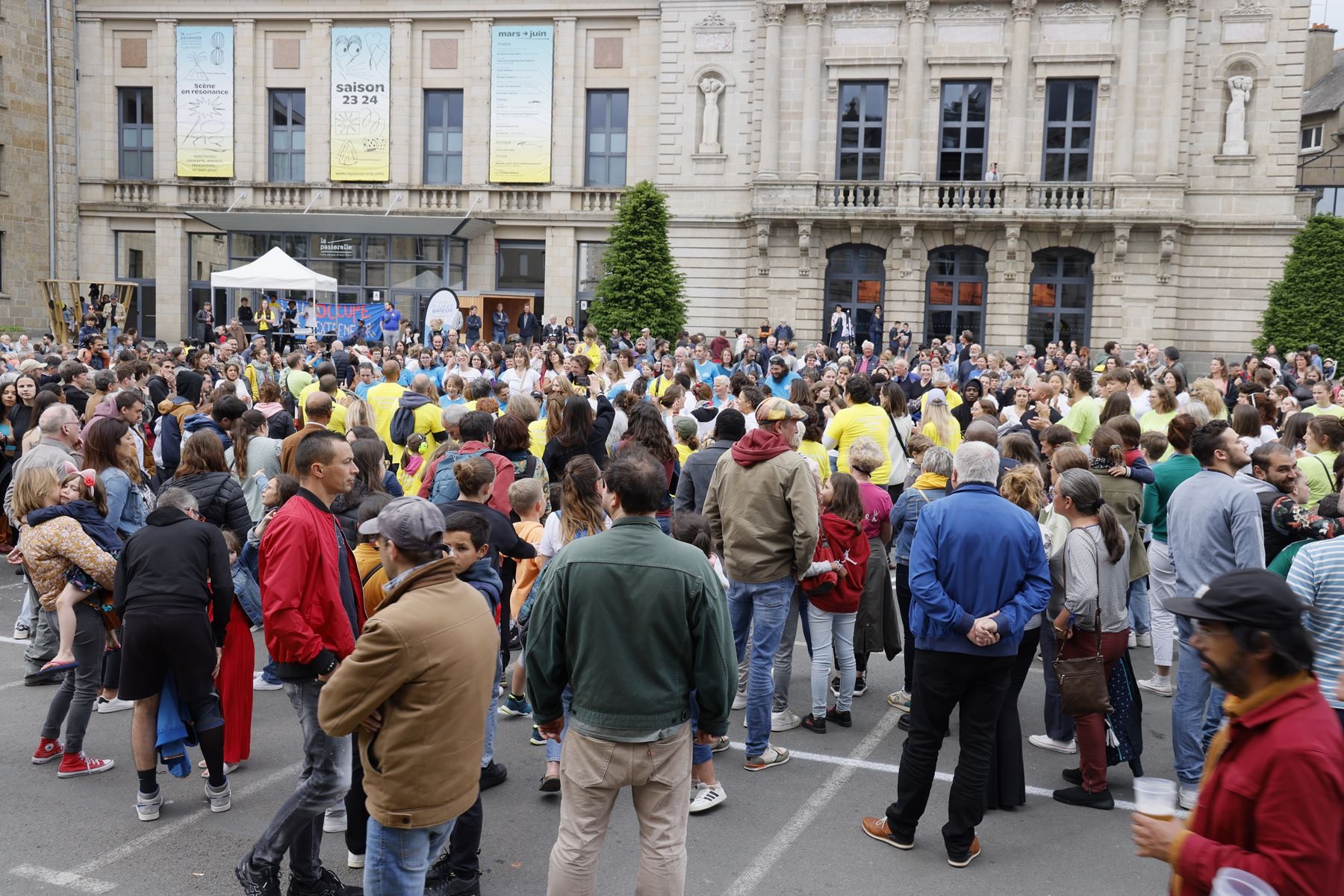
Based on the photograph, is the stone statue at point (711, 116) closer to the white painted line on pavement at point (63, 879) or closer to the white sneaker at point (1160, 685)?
the white sneaker at point (1160, 685)

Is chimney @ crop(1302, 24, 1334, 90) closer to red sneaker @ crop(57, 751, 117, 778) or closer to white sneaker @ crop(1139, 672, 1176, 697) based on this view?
white sneaker @ crop(1139, 672, 1176, 697)

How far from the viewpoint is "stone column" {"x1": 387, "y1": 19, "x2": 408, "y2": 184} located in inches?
1293

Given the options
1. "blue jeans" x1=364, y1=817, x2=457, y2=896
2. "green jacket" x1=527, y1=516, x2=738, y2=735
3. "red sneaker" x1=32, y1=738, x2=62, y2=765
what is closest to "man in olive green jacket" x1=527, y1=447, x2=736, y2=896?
"green jacket" x1=527, y1=516, x2=738, y2=735

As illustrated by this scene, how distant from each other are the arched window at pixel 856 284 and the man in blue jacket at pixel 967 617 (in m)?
25.2

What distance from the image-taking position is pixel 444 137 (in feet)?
110

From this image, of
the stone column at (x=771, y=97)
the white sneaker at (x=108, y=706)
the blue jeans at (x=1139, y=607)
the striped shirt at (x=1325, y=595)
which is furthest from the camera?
the stone column at (x=771, y=97)

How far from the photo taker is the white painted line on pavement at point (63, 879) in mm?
4945

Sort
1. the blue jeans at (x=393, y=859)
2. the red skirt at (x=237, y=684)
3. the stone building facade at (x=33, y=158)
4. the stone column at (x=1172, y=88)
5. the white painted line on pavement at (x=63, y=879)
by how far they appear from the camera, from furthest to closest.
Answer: the stone building facade at (x=33, y=158)
the stone column at (x=1172, y=88)
the red skirt at (x=237, y=684)
the white painted line on pavement at (x=63, y=879)
the blue jeans at (x=393, y=859)

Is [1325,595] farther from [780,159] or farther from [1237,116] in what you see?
[1237,116]

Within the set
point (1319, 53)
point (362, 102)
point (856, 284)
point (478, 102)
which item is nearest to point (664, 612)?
point (856, 284)

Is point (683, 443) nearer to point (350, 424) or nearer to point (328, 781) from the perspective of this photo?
point (350, 424)

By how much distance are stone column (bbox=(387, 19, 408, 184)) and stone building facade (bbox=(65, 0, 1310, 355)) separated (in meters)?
0.09

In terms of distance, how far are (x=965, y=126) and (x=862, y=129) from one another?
9.28 feet

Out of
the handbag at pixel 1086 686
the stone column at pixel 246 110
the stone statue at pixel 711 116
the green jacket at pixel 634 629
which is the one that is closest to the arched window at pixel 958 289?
the stone statue at pixel 711 116
